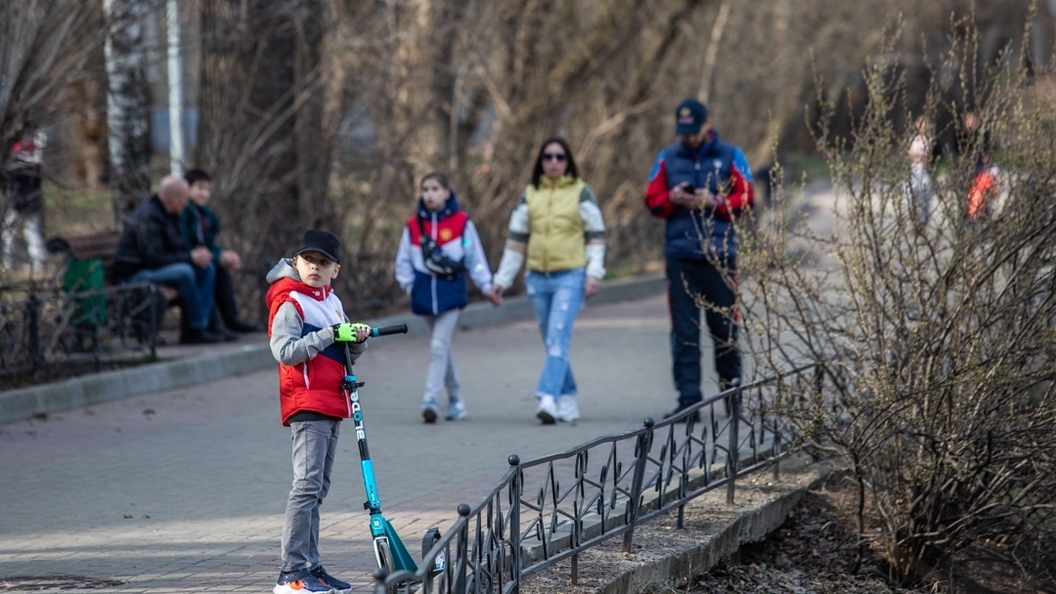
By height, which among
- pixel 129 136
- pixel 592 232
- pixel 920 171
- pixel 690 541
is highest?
pixel 129 136

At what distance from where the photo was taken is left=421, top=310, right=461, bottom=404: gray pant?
31.2 ft

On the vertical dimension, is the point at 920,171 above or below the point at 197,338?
above

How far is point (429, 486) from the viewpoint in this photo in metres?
7.66

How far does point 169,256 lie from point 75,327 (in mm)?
1624

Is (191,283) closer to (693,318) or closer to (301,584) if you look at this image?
(693,318)

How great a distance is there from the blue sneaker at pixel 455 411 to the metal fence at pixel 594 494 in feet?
4.66

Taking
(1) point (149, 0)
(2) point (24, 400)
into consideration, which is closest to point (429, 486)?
(2) point (24, 400)

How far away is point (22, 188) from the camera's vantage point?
1196 cm

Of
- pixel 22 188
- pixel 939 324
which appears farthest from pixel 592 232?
pixel 22 188

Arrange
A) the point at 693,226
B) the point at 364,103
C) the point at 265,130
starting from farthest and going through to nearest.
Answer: the point at 364,103 < the point at 265,130 < the point at 693,226

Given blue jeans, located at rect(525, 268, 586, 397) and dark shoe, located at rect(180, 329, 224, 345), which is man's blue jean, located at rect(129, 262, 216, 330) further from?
blue jeans, located at rect(525, 268, 586, 397)

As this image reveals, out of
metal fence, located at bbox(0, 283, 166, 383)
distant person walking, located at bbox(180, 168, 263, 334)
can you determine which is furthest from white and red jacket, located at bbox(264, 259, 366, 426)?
distant person walking, located at bbox(180, 168, 263, 334)

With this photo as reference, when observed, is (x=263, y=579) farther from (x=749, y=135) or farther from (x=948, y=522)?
(x=749, y=135)

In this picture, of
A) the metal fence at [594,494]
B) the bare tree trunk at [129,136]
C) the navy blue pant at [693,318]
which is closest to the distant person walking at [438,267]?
the navy blue pant at [693,318]
